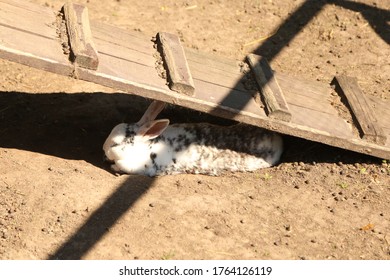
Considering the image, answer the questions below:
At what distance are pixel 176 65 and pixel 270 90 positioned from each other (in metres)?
0.81

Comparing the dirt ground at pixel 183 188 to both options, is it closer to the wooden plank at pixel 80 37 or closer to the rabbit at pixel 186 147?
the rabbit at pixel 186 147

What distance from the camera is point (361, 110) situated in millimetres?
6656

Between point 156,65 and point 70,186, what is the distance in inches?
48.8

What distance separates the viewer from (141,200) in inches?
235

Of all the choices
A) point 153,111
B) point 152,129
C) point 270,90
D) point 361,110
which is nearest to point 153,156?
point 152,129

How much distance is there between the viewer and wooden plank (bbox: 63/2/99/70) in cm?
579

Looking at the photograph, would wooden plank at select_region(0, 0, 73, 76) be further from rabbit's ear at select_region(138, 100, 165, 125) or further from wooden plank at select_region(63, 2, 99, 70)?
rabbit's ear at select_region(138, 100, 165, 125)

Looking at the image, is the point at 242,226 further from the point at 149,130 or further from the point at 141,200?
the point at 149,130

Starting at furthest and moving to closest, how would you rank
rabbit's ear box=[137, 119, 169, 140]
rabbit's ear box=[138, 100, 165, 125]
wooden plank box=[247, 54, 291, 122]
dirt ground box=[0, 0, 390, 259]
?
1. rabbit's ear box=[138, 100, 165, 125]
2. rabbit's ear box=[137, 119, 169, 140]
3. wooden plank box=[247, 54, 291, 122]
4. dirt ground box=[0, 0, 390, 259]

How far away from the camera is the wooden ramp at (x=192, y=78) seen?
5855 mm

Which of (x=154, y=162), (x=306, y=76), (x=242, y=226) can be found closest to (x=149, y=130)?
(x=154, y=162)

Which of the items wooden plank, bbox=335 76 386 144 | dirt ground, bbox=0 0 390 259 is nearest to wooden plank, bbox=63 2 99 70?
dirt ground, bbox=0 0 390 259

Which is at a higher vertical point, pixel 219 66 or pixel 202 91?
pixel 219 66

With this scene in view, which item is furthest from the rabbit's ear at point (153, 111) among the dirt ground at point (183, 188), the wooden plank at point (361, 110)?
the wooden plank at point (361, 110)
